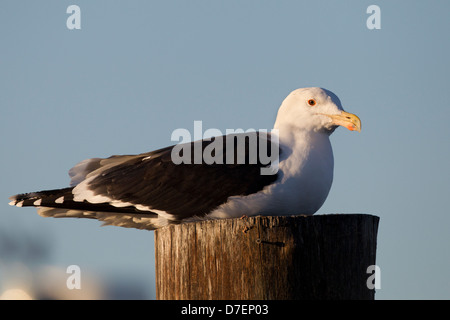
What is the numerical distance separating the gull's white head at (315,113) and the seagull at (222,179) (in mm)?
12

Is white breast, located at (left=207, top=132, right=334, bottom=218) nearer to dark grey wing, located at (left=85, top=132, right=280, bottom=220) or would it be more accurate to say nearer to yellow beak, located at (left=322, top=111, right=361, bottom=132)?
dark grey wing, located at (left=85, top=132, right=280, bottom=220)

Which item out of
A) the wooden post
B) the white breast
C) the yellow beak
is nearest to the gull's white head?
the yellow beak

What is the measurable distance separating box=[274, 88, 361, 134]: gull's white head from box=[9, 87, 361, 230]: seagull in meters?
0.01

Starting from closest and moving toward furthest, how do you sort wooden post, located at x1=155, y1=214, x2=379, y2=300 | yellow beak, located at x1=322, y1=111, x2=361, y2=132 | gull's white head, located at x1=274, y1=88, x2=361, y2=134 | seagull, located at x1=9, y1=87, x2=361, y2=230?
wooden post, located at x1=155, y1=214, x2=379, y2=300
seagull, located at x1=9, y1=87, x2=361, y2=230
yellow beak, located at x1=322, y1=111, x2=361, y2=132
gull's white head, located at x1=274, y1=88, x2=361, y2=134

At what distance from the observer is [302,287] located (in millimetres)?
4930

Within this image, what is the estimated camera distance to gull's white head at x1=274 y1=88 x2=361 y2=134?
7.68m

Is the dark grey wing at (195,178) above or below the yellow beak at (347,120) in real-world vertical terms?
below

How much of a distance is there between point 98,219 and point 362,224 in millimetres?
3771

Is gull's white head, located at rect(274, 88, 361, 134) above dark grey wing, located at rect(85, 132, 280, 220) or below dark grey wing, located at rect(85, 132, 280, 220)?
above

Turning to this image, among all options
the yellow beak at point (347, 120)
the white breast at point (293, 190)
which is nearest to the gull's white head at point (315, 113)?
the yellow beak at point (347, 120)

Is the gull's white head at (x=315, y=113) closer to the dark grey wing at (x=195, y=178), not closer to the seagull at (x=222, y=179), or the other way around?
the seagull at (x=222, y=179)

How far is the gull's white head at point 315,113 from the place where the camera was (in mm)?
7684
